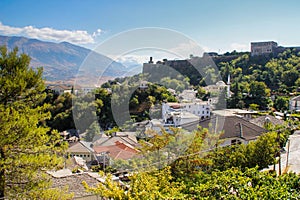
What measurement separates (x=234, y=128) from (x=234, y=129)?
0.22 ft

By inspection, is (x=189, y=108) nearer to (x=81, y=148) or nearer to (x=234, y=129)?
(x=234, y=129)

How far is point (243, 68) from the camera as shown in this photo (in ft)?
112

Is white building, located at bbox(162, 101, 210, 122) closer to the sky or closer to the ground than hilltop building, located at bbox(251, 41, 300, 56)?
closer to the ground

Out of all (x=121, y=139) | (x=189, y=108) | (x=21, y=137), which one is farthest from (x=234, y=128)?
(x=21, y=137)

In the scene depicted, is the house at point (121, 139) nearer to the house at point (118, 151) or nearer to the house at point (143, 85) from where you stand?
the house at point (118, 151)

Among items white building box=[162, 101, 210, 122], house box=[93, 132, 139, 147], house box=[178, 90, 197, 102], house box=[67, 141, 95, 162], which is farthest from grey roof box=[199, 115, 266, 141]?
house box=[178, 90, 197, 102]

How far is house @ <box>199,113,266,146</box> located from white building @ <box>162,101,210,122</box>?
3896mm

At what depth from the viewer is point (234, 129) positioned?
37.4ft

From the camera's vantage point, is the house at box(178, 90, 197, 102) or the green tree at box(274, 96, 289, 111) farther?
the green tree at box(274, 96, 289, 111)

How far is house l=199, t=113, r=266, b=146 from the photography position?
35.3 ft

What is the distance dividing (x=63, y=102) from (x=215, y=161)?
19.6 meters

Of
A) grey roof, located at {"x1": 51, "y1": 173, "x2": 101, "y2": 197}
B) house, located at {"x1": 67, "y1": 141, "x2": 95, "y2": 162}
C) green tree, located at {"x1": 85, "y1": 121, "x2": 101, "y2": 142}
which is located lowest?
house, located at {"x1": 67, "y1": 141, "x2": 95, "y2": 162}

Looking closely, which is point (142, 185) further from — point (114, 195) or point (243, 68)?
point (243, 68)

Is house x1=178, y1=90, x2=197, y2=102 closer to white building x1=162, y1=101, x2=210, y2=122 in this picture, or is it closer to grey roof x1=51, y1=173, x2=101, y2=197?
white building x1=162, y1=101, x2=210, y2=122
